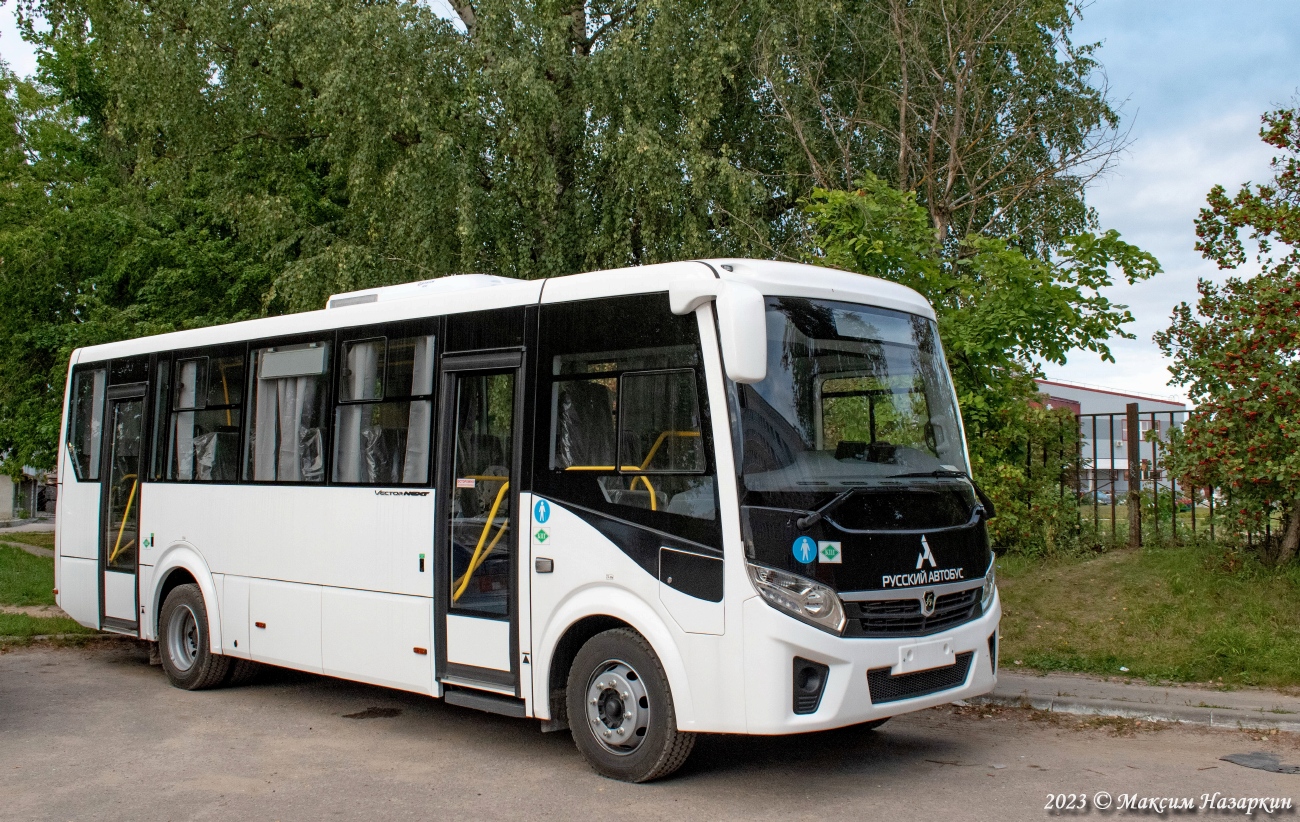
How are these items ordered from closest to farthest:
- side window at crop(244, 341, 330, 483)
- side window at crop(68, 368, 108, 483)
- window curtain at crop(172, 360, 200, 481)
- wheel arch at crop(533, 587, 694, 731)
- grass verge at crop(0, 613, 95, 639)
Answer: wheel arch at crop(533, 587, 694, 731) → side window at crop(244, 341, 330, 483) → window curtain at crop(172, 360, 200, 481) → side window at crop(68, 368, 108, 483) → grass verge at crop(0, 613, 95, 639)

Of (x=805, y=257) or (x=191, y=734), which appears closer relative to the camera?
(x=191, y=734)

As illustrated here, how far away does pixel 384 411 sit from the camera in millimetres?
8680

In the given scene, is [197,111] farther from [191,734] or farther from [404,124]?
[191,734]

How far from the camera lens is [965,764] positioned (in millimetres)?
7309

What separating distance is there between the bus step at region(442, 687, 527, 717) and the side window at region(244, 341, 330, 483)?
2222 mm

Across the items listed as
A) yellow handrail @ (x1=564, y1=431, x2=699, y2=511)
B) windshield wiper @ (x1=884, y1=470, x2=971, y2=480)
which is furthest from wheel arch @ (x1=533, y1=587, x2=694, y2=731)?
windshield wiper @ (x1=884, y1=470, x2=971, y2=480)

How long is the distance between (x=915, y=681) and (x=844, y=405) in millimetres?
1619

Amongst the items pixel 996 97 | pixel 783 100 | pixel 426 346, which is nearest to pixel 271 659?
pixel 426 346

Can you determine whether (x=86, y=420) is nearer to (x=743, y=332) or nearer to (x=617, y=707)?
(x=617, y=707)

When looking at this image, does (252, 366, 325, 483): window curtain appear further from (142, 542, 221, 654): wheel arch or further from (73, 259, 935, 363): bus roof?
(142, 542, 221, 654): wheel arch

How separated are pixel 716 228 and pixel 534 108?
10.7 feet

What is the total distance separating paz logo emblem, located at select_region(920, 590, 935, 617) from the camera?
6738 mm


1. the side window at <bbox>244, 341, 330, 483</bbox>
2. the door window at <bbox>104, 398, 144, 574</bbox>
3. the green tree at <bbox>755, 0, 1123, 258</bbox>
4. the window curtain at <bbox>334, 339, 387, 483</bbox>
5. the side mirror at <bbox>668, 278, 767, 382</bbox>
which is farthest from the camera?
the green tree at <bbox>755, 0, 1123, 258</bbox>

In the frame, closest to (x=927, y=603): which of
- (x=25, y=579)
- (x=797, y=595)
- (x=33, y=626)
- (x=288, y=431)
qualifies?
(x=797, y=595)
